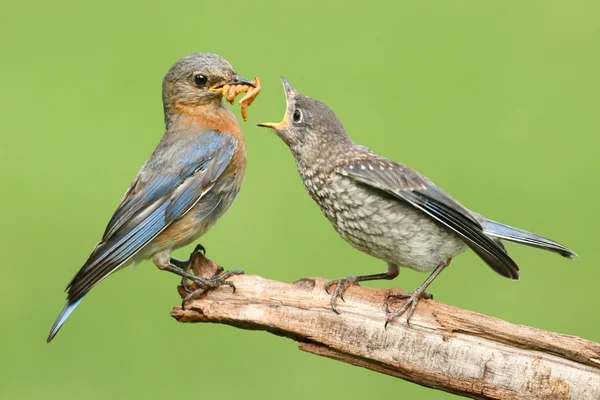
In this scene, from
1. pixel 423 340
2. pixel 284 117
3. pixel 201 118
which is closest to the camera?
pixel 423 340

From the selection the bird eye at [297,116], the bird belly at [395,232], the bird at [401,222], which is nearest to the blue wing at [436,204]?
the bird at [401,222]

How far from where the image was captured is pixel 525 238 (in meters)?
5.88

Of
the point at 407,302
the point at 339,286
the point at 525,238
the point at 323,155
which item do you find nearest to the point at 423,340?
the point at 407,302

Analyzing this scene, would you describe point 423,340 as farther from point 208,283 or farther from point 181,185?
point 181,185

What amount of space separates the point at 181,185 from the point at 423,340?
2113mm

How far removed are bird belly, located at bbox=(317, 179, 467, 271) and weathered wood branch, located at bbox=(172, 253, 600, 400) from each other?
0.92 ft

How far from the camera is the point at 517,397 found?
17.1ft

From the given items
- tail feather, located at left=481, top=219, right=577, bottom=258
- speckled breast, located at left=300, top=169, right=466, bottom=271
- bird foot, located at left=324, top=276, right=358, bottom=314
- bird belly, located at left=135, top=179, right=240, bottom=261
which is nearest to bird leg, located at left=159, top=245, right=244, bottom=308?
bird belly, located at left=135, top=179, right=240, bottom=261

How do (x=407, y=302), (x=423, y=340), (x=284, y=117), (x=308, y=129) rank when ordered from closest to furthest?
(x=423, y=340) < (x=407, y=302) < (x=308, y=129) < (x=284, y=117)

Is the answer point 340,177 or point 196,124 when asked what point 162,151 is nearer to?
point 196,124

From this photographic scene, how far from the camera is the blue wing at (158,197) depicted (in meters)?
6.03

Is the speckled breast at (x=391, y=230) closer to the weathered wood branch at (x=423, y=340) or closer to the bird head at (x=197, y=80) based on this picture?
the weathered wood branch at (x=423, y=340)

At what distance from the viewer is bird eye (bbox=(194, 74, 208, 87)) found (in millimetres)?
6799

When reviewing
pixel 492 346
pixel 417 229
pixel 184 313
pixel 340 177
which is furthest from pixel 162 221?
pixel 492 346
